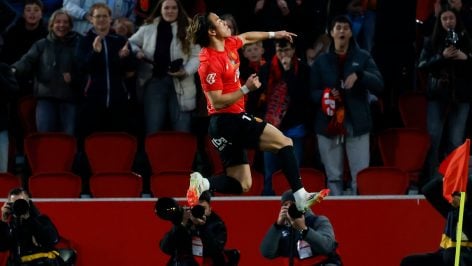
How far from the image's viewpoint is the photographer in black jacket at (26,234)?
51.5ft

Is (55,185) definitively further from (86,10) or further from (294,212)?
(294,212)

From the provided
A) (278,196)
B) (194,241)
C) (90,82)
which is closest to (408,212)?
(278,196)

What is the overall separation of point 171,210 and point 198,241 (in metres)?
0.73

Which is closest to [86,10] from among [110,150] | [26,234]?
[110,150]

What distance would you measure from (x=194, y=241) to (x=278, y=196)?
1.88m

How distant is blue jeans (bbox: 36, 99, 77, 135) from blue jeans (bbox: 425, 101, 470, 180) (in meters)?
3.89

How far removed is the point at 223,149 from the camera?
1444 cm

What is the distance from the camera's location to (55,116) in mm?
18328

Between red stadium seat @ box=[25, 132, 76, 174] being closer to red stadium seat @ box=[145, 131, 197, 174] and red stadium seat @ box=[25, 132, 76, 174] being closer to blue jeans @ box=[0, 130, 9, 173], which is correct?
blue jeans @ box=[0, 130, 9, 173]

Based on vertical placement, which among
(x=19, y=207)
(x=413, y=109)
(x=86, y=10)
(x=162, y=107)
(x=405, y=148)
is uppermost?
(x=86, y=10)

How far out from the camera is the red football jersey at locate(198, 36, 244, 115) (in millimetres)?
14188

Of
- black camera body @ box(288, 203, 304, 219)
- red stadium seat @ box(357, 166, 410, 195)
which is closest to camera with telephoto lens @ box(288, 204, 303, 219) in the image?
black camera body @ box(288, 203, 304, 219)

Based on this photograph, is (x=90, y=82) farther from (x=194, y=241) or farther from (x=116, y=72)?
(x=194, y=241)

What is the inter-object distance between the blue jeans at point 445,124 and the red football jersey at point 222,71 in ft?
14.7
